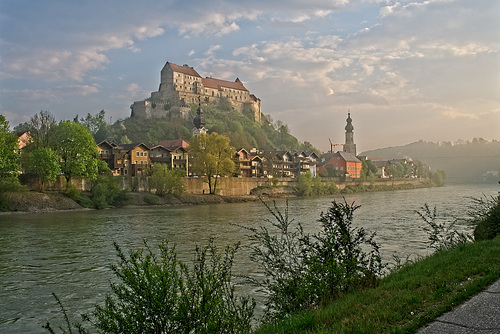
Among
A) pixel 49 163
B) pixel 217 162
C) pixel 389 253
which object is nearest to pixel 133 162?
pixel 217 162

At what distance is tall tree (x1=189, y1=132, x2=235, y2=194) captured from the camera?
63.0 m

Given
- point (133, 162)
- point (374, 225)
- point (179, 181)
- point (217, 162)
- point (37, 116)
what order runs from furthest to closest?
point (133, 162) → point (217, 162) → point (179, 181) → point (37, 116) → point (374, 225)

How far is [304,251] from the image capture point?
26.1 ft

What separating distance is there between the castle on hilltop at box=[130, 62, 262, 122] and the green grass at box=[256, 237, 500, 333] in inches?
4877

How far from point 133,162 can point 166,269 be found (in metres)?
67.8

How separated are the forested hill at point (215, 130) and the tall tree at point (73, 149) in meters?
56.1

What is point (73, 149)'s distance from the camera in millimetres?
50062

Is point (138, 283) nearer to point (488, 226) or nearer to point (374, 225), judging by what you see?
point (488, 226)

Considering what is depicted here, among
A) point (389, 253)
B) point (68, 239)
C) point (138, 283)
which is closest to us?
point (138, 283)

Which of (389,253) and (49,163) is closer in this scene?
(389,253)

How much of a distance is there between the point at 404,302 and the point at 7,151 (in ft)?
146

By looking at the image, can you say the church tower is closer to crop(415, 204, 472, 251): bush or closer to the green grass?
crop(415, 204, 472, 251): bush

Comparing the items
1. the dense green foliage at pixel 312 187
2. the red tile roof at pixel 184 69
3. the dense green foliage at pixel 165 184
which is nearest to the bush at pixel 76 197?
the dense green foliage at pixel 165 184

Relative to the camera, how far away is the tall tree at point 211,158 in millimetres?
63031
